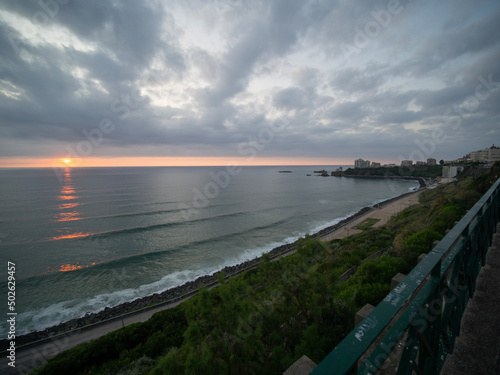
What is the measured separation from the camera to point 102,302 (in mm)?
20234

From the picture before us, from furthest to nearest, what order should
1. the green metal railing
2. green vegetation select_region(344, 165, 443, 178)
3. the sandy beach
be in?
green vegetation select_region(344, 165, 443, 178)
the sandy beach
the green metal railing

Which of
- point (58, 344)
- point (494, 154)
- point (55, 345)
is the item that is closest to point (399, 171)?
point (494, 154)

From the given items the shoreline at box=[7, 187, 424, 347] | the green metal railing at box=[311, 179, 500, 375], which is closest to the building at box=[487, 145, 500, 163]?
the shoreline at box=[7, 187, 424, 347]

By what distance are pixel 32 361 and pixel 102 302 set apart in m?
6.16

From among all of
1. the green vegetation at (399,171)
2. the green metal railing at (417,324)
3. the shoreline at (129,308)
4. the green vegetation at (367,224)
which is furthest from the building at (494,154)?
the green metal railing at (417,324)

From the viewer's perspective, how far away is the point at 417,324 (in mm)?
1516

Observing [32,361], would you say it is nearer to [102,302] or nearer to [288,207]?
[102,302]

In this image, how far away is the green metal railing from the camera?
103cm

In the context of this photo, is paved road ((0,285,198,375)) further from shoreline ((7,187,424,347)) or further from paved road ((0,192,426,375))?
shoreline ((7,187,424,347))

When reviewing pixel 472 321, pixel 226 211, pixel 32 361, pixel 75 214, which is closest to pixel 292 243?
pixel 226 211

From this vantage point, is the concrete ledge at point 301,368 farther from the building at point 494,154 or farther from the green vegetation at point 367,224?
the building at point 494,154

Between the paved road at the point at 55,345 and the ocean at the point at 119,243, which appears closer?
the paved road at the point at 55,345

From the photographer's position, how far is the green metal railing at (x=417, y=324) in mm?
1025

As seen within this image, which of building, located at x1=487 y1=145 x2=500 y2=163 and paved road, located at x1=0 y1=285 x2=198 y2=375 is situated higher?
building, located at x1=487 y1=145 x2=500 y2=163
